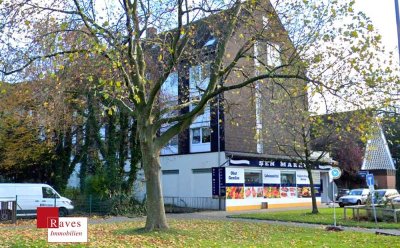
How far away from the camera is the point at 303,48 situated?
14.7 metres

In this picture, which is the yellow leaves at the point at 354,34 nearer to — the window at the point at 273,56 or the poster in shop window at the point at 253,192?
the window at the point at 273,56

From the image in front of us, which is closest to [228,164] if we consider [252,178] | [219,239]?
[252,178]

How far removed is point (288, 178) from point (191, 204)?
32.1 feet

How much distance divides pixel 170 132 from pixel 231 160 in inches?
715

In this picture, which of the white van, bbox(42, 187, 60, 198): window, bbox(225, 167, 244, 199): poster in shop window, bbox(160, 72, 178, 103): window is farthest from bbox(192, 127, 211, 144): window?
bbox(42, 187, 60, 198): window

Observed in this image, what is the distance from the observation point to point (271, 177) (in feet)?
125

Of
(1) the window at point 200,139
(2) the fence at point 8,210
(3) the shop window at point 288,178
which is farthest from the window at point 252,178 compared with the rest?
(2) the fence at point 8,210

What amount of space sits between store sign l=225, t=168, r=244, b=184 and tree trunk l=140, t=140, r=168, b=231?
18.4m

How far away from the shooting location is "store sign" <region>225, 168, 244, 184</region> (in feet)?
111

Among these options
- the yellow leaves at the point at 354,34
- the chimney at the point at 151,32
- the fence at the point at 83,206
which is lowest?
the fence at the point at 83,206

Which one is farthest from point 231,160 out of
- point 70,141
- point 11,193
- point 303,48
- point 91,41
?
point 91,41

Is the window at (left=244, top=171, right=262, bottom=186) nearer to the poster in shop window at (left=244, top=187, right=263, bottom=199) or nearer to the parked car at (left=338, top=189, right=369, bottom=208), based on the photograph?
the poster in shop window at (left=244, top=187, right=263, bottom=199)

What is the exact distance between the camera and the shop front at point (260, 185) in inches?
1326

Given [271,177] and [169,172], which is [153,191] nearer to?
[169,172]
